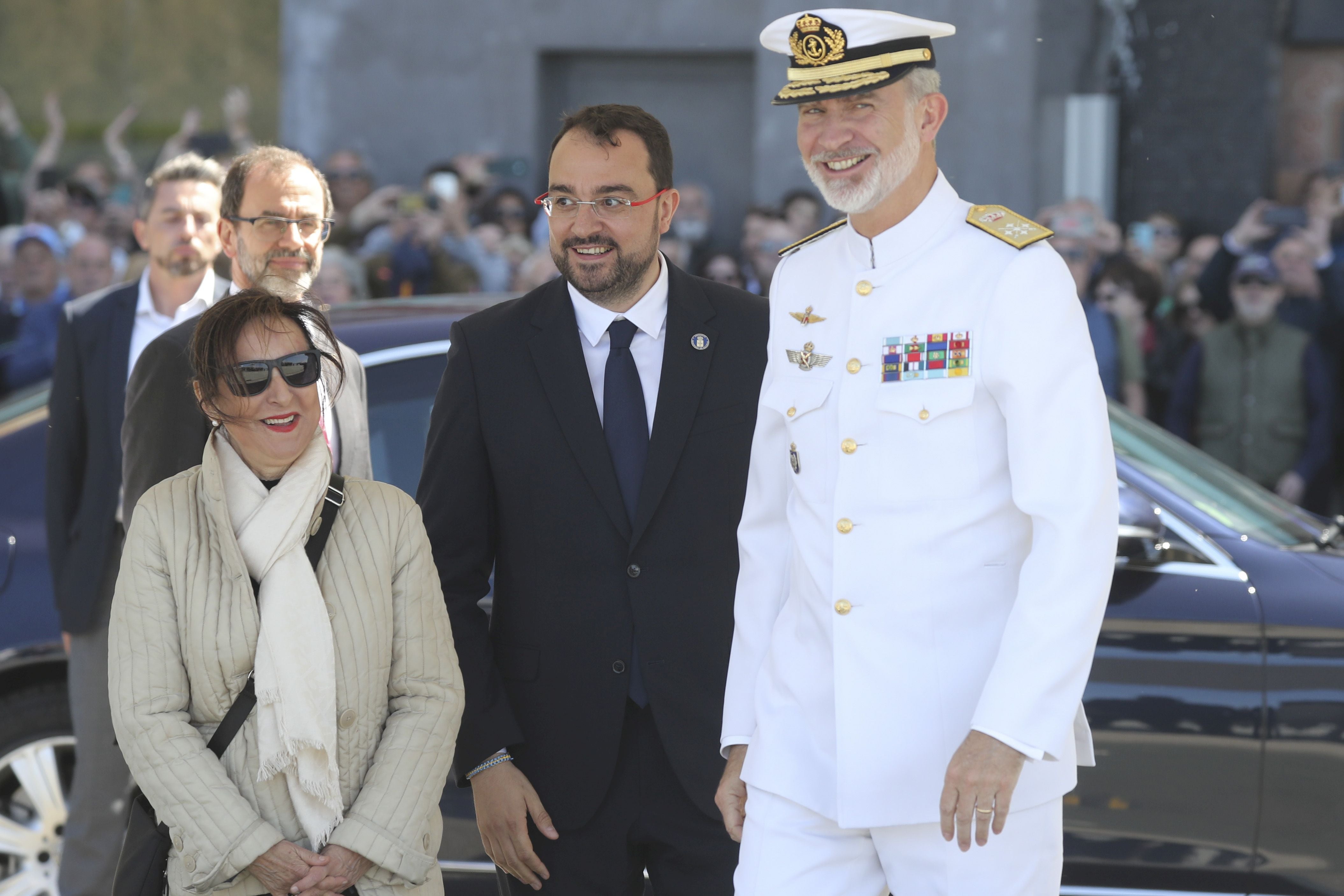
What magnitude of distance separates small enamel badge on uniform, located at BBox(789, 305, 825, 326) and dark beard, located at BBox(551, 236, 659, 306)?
406 mm

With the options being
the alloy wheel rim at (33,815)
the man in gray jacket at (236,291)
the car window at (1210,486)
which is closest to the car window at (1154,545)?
the car window at (1210,486)

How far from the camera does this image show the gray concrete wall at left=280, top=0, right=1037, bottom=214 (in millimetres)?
11297

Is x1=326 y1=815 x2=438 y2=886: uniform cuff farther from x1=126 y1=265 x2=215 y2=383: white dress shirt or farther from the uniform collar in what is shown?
x1=126 y1=265 x2=215 y2=383: white dress shirt

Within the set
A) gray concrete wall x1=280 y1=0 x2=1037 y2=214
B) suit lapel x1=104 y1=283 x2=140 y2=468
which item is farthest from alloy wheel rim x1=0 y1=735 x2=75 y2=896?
gray concrete wall x1=280 y1=0 x2=1037 y2=214

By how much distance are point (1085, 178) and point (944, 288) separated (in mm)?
9122

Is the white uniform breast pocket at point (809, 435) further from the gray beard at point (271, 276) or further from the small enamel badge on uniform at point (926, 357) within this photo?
the gray beard at point (271, 276)

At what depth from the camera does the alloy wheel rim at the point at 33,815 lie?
13.5ft

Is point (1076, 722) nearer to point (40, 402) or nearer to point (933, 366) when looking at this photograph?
point (933, 366)

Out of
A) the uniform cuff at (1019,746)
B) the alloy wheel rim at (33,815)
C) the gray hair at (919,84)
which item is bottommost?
the alloy wheel rim at (33,815)

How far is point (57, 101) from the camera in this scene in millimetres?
12438

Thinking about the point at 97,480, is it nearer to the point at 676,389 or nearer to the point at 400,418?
the point at 400,418

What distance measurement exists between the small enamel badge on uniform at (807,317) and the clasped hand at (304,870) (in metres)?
1.14

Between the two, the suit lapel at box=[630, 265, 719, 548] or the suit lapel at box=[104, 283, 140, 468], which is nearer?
the suit lapel at box=[630, 265, 719, 548]

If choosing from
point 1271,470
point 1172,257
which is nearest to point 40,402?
point 1271,470
